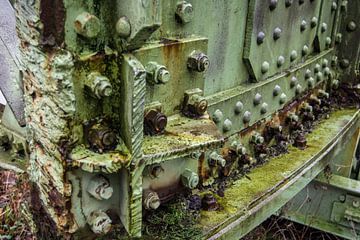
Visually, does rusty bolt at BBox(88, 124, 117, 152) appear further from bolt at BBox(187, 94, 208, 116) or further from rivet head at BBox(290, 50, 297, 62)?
rivet head at BBox(290, 50, 297, 62)

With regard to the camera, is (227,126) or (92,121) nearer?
(92,121)

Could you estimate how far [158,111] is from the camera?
91.4 inches

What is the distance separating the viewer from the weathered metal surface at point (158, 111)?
196 centimetres

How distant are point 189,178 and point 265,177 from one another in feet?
2.84

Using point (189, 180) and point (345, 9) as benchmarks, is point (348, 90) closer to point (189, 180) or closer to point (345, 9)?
point (345, 9)

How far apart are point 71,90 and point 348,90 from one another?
11.8 ft

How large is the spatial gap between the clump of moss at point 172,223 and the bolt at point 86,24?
1.01 meters

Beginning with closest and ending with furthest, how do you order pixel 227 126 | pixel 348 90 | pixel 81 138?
1. pixel 81 138
2. pixel 227 126
3. pixel 348 90

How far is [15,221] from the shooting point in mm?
3426

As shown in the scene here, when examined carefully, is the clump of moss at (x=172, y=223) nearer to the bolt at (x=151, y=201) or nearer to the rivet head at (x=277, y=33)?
the bolt at (x=151, y=201)

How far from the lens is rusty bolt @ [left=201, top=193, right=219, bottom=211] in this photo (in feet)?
9.11

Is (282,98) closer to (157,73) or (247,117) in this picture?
(247,117)

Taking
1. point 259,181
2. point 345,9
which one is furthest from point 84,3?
point 345,9

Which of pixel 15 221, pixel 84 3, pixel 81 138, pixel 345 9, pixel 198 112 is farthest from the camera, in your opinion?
pixel 345 9
